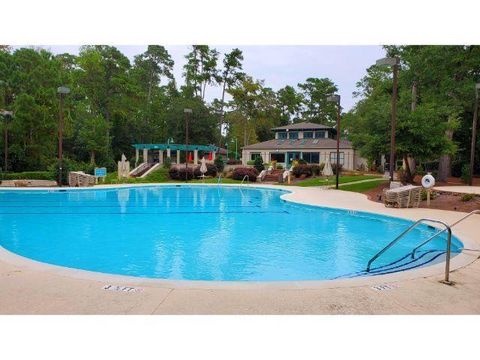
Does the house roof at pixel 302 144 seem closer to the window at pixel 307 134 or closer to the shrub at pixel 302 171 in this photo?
the window at pixel 307 134

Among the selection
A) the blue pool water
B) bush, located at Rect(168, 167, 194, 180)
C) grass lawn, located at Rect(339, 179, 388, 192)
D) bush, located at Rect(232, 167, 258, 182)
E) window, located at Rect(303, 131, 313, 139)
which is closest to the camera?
the blue pool water

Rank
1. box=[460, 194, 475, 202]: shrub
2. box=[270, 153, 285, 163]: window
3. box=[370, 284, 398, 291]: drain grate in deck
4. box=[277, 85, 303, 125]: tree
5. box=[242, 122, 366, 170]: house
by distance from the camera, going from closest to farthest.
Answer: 1. box=[370, 284, 398, 291]: drain grate in deck
2. box=[460, 194, 475, 202]: shrub
3. box=[242, 122, 366, 170]: house
4. box=[270, 153, 285, 163]: window
5. box=[277, 85, 303, 125]: tree

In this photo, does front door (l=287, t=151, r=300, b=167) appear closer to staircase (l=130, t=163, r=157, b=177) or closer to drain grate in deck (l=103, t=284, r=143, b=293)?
staircase (l=130, t=163, r=157, b=177)

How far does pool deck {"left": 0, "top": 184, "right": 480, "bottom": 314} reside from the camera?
3.93 metres

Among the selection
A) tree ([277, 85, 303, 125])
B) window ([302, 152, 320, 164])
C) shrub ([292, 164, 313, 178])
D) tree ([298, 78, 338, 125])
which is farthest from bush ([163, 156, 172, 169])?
tree ([298, 78, 338, 125])

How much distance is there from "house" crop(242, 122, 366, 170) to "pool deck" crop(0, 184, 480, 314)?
32.8 meters

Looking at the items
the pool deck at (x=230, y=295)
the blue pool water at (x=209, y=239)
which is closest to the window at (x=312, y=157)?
the blue pool water at (x=209, y=239)

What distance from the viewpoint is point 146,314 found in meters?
3.78

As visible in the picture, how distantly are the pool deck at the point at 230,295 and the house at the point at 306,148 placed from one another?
108ft

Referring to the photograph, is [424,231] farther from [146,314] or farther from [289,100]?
[289,100]

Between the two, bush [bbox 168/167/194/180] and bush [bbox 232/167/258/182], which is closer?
bush [bbox 232/167/258/182]
